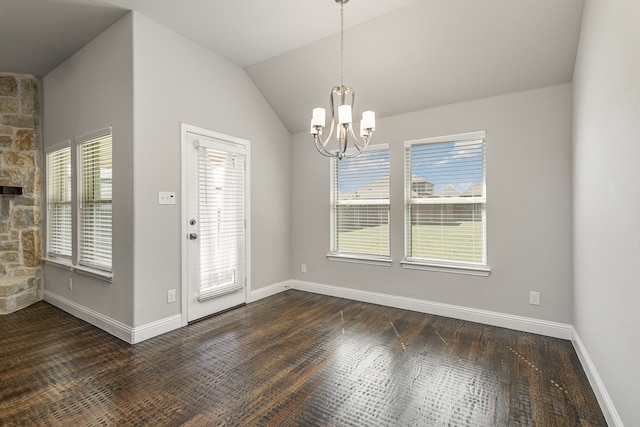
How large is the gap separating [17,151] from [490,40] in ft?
19.2

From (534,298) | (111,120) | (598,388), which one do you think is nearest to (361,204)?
(534,298)

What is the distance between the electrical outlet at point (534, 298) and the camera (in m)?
3.11

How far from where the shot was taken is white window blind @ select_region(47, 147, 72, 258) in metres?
3.90

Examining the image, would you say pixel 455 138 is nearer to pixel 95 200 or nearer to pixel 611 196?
pixel 611 196

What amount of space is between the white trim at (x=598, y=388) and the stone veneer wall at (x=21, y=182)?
591cm

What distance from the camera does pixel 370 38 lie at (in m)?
3.21

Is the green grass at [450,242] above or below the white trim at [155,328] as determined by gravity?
above

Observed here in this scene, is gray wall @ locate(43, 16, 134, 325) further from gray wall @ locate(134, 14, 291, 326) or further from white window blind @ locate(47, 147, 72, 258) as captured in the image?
white window blind @ locate(47, 147, 72, 258)

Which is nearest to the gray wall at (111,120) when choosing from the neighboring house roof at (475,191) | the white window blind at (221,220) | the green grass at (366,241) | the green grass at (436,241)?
the white window blind at (221,220)

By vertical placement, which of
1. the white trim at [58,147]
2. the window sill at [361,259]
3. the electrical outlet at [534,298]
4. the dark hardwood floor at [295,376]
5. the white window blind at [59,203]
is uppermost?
the white trim at [58,147]

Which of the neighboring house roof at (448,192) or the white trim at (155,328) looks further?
the neighboring house roof at (448,192)

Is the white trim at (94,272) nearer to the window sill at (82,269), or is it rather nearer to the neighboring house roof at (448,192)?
the window sill at (82,269)

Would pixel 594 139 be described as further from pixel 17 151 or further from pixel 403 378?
pixel 17 151

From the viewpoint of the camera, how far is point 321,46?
11.3 ft
